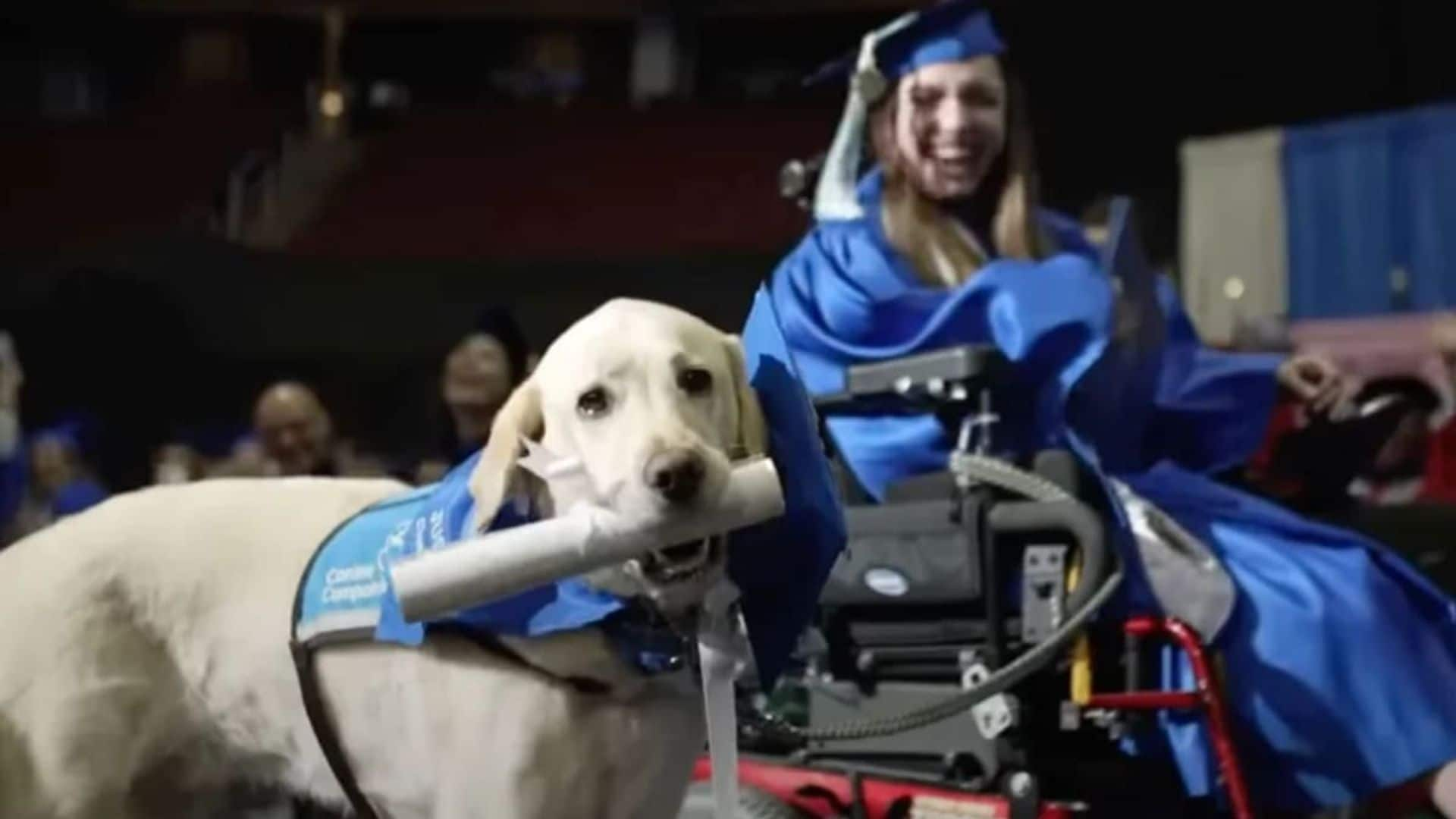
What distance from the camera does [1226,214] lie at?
24.1ft

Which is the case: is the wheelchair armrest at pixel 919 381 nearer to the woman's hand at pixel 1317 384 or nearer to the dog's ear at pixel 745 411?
the woman's hand at pixel 1317 384

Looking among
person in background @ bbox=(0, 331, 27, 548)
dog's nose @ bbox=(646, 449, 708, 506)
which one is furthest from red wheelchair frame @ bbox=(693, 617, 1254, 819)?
person in background @ bbox=(0, 331, 27, 548)

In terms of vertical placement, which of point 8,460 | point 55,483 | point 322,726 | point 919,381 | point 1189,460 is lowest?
point 55,483

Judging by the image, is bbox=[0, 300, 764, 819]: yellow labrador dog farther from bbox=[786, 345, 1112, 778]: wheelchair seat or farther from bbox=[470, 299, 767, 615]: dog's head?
bbox=[786, 345, 1112, 778]: wheelchair seat

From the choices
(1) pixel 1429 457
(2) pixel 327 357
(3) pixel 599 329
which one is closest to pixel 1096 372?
(3) pixel 599 329

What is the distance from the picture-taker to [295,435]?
3.28 m

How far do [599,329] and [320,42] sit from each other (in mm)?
9886

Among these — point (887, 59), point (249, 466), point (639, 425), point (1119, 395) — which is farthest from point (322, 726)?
point (249, 466)

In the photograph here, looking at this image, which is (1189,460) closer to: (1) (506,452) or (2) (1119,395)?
(2) (1119,395)

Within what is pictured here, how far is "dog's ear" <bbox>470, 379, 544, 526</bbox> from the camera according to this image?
4.33ft

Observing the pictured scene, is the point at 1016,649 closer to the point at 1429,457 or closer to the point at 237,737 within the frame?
the point at 237,737

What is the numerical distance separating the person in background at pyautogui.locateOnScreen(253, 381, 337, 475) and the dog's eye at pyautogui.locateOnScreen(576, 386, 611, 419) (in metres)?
1.96

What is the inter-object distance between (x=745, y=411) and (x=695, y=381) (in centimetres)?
6

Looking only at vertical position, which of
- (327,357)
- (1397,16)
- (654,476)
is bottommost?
(327,357)
